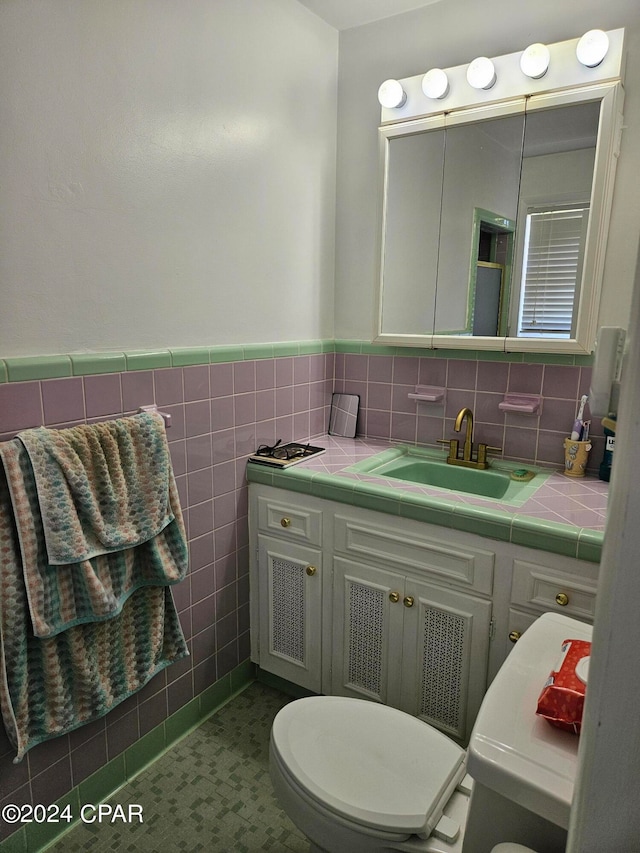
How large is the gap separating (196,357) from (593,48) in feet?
4.88

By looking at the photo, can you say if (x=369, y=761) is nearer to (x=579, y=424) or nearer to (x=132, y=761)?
(x=132, y=761)

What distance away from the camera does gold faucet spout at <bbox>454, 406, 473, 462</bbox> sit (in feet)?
6.51

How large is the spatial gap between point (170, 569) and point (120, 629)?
0.21 meters

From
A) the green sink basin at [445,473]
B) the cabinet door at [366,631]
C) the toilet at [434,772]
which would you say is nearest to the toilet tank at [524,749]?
the toilet at [434,772]

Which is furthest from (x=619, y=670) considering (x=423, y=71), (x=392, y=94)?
(x=423, y=71)

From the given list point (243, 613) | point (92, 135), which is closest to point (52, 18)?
point (92, 135)

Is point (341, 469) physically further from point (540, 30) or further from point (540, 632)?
point (540, 30)

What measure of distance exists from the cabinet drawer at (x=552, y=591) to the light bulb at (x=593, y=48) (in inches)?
57.8

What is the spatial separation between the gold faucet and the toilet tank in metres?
1.01

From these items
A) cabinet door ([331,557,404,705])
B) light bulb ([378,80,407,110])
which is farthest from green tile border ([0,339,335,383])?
light bulb ([378,80,407,110])

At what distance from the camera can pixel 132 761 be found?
171 cm

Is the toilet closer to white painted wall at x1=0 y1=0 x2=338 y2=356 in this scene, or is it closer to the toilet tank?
the toilet tank

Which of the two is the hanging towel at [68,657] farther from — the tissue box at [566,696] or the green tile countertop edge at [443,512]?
the tissue box at [566,696]

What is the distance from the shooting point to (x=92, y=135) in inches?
55.4
